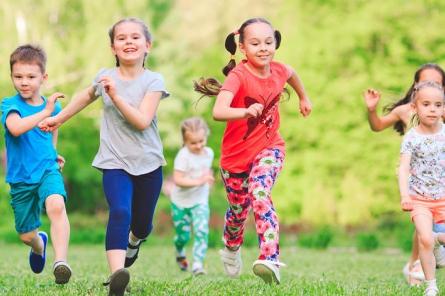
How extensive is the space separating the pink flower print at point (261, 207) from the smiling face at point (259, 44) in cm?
113

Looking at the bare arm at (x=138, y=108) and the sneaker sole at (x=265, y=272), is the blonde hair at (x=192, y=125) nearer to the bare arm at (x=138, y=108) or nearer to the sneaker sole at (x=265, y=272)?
the bare arm at (x=138, y=108)

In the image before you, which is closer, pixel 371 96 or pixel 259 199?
pixel 259 199

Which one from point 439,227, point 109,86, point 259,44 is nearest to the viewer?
point 109,86

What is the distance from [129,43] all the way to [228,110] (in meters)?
0.89

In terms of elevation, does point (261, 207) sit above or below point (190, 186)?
above

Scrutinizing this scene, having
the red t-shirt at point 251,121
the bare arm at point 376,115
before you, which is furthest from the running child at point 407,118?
the red t-shirt at point 251,121

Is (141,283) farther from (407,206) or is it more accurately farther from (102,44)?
(102,44)

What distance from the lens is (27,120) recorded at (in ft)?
20.8

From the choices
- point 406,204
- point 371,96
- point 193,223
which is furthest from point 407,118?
point 193,223

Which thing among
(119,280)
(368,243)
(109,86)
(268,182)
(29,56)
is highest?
(29,56)

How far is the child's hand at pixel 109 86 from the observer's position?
220 inches

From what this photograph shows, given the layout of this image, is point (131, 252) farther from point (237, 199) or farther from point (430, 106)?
point (430, 106)

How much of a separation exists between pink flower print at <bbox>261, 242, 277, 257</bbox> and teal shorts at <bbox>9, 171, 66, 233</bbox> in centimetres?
167

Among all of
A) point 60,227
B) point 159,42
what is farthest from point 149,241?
point 60,227
